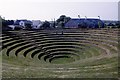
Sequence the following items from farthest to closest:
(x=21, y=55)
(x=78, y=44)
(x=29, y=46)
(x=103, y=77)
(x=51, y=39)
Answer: (x=51, y=39), (x=78, y=44), (x=29, y=46), (x=21, y=55), (x=103, y=77)

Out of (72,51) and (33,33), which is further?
(33,33)

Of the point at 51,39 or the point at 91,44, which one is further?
the point at 51,39

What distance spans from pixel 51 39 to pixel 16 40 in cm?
719

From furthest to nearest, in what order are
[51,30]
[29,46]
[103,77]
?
1. [51,30]
2. [29,46]
3. [103,77]

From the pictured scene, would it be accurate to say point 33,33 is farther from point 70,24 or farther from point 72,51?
point 70,24

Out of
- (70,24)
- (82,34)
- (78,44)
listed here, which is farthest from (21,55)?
(70,24)

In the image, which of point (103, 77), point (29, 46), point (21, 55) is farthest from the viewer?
point (29, 46)

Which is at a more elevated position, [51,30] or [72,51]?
[51,30]

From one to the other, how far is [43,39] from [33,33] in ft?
16.0

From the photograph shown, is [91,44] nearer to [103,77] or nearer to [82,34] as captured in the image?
[82,34]

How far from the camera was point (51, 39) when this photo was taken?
4612 cm

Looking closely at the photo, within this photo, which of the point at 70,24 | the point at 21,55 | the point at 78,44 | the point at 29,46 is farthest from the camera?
the point at 70,24

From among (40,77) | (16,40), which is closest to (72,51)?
(16,40)

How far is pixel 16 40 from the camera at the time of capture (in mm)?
41562
